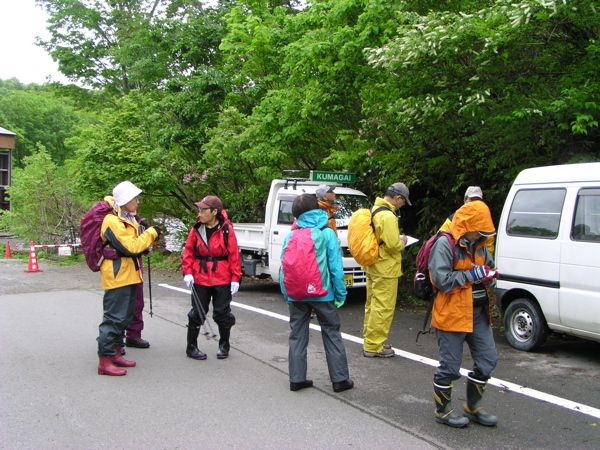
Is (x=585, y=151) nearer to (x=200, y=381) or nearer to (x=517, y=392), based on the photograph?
(x=517, y=392)

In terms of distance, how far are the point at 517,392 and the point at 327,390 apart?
1.74 metres

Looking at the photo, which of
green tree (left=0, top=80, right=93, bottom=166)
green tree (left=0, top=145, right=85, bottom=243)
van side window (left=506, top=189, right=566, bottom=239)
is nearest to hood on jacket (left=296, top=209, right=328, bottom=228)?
van side window (left=506, top=189, right=566, bottom=239)

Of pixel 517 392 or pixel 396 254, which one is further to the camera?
pixel 396 254

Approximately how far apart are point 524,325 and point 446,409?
2819 mm

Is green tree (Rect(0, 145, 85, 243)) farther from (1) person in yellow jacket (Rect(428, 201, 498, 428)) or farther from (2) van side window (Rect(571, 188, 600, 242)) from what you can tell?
(1) person in yellow jacket (Rect(428, 201, 498, 428))

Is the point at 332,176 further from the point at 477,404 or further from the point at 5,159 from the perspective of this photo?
the point at 5,159

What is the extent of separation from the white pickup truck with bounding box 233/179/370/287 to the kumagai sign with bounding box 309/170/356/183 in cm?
15

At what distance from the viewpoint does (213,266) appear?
6.02 m

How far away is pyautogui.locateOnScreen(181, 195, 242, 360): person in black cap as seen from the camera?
19.7ft

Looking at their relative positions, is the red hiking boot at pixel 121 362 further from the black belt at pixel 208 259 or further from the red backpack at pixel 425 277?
the red backpack at pixel 425 277

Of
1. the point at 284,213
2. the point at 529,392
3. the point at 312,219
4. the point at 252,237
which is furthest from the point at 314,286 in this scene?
the point at 252,237

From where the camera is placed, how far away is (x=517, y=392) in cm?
507

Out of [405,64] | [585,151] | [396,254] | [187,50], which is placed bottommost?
[396,254]

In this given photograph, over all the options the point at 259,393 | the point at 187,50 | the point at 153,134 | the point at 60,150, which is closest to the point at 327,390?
the point at 259,393
